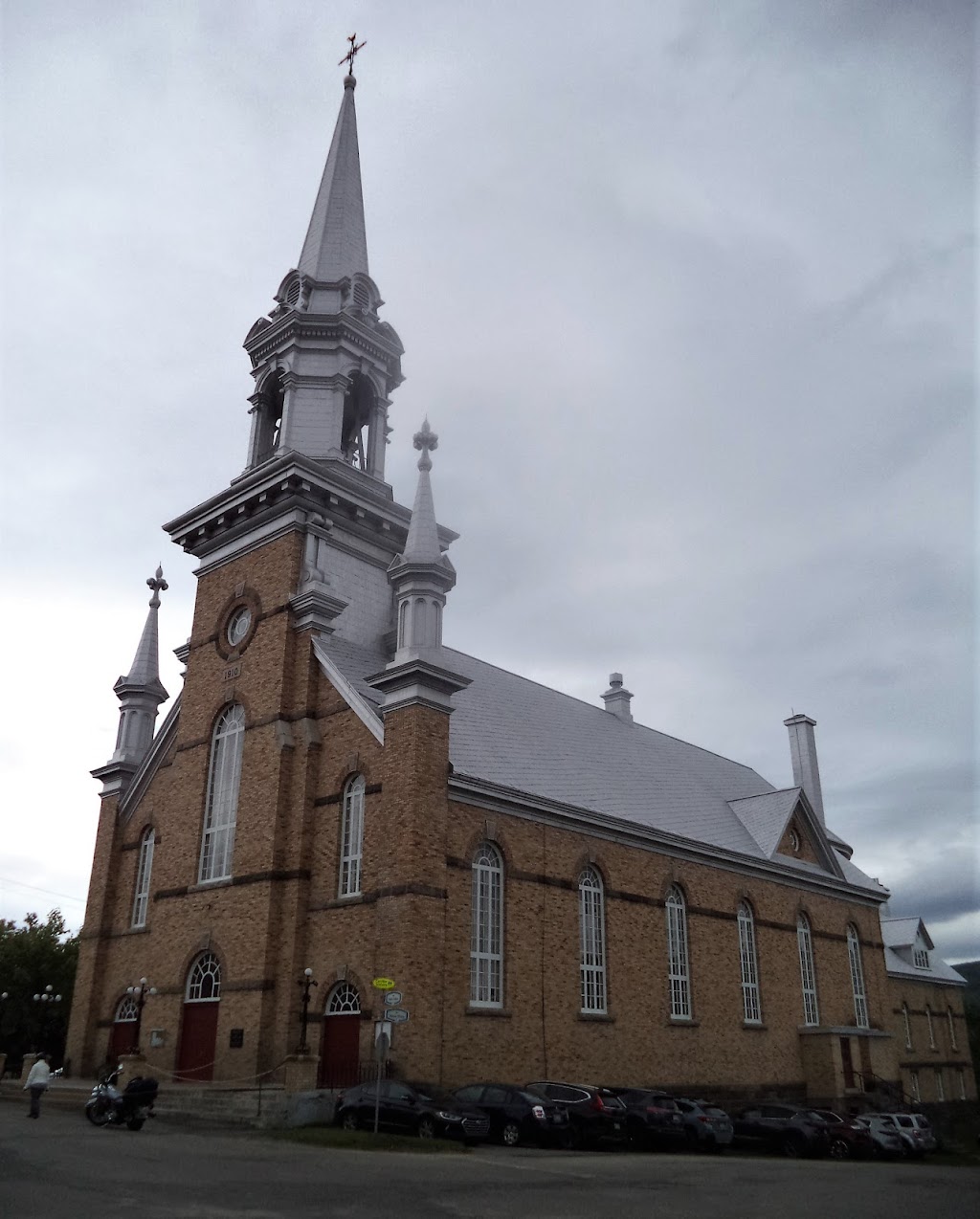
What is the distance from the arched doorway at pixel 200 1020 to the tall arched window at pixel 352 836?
4.38 metres

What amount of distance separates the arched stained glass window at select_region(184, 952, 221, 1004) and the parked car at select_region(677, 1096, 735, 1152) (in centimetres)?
1177

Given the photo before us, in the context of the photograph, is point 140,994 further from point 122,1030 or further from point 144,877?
point 144,877

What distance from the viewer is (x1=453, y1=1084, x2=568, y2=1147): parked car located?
68.1 ft

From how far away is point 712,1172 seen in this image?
17.9m

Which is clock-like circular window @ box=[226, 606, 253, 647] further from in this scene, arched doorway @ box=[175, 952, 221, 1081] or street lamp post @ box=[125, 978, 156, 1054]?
street lamp post @ box=[125, 978, 156, 1054]

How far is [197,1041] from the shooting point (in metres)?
27.4

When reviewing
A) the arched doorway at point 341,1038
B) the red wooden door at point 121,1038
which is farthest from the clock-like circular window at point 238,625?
the red wooden door at point 121,1038

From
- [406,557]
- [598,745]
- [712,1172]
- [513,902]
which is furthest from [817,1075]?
[406,557]

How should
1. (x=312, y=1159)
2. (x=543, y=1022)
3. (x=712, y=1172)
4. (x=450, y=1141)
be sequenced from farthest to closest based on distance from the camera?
(x=543, y=1022) < (x=450, y=1141) < (x=712, y=1172) < (x=312, y=1159)

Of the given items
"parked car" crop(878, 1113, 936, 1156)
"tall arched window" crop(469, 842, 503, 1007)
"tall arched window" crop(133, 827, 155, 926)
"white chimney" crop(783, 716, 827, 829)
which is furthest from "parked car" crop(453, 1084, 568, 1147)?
"white chimney" crop(783, 716, 827, 829)

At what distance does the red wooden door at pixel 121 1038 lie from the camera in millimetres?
30116

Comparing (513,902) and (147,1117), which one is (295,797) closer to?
(513,902)

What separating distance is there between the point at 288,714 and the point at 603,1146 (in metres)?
12.9

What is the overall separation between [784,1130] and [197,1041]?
14.4m
